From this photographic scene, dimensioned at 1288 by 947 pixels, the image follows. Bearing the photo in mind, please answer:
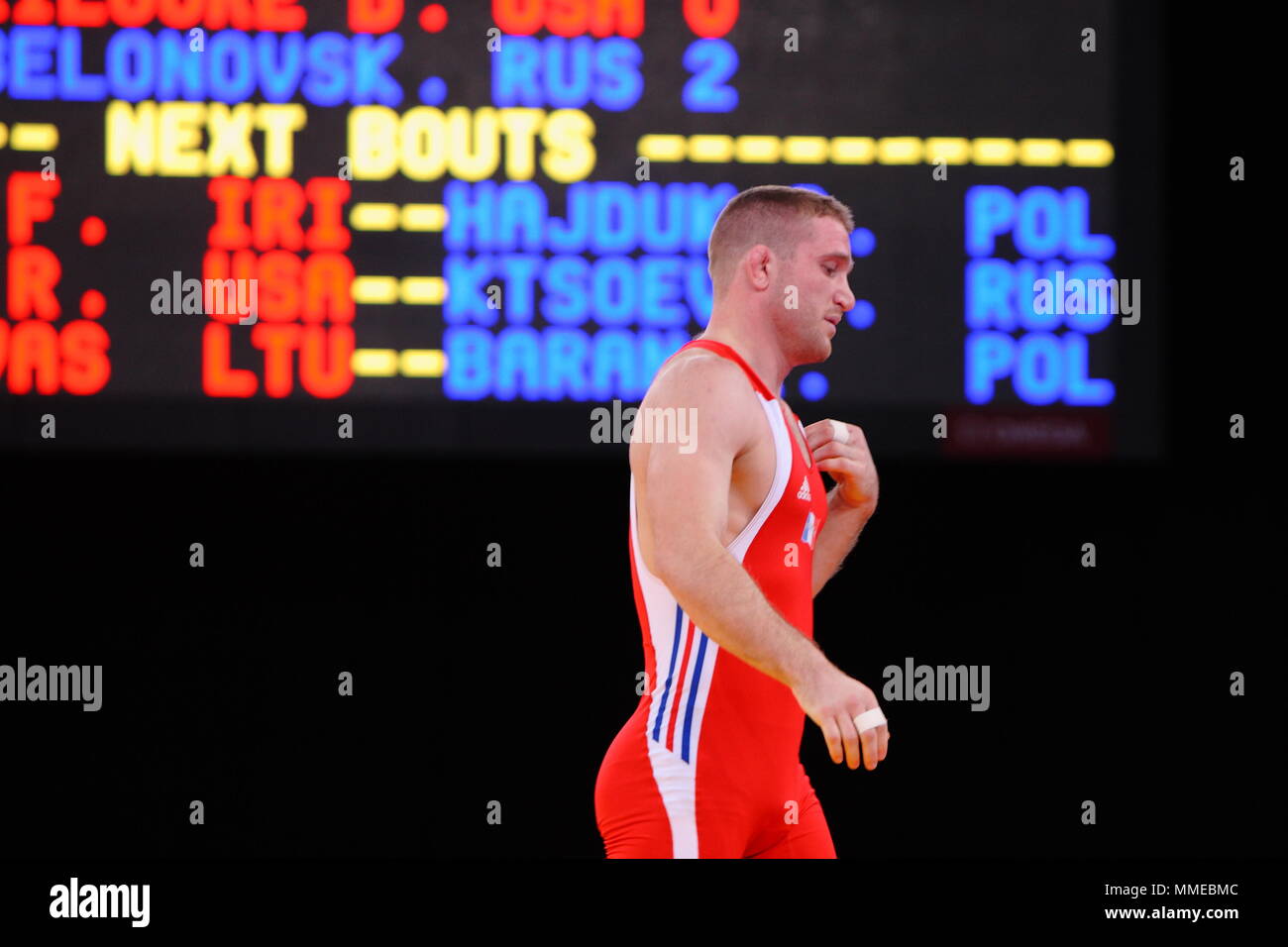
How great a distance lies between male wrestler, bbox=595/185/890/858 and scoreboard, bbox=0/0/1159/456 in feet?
3.96

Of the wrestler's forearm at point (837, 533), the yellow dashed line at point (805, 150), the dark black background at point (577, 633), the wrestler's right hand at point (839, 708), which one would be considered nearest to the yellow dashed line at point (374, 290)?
A: the dark black background at point (577, 633)

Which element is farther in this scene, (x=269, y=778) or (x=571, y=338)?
(x=269, y=778)

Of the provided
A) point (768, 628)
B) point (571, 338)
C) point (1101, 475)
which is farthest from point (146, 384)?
point (1101, 475)

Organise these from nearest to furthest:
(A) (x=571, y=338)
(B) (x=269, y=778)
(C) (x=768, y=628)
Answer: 1. (C) (x=768, y=628)
2. (A) (x=571, y=338)
3. (B) (x=269, y=778)

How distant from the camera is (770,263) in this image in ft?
8.45

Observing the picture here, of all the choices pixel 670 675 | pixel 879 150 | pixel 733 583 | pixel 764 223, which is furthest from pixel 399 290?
pixel 733 583

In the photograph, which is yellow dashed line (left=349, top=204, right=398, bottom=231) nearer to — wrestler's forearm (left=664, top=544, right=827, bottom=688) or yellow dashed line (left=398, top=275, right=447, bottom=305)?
yellow dashed line (left=398, top=275, right=447, bottom=305)

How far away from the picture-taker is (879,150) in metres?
3.90

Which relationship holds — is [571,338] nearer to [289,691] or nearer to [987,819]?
[289,691]

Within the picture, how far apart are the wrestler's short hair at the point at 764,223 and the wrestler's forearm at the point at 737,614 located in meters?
0.58

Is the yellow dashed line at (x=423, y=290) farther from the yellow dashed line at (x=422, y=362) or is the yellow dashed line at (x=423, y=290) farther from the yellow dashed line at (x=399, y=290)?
the yellow dashed line at (x=422, y=362)

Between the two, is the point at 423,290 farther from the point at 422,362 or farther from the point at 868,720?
the point at 868,720

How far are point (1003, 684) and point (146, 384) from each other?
2283 mm

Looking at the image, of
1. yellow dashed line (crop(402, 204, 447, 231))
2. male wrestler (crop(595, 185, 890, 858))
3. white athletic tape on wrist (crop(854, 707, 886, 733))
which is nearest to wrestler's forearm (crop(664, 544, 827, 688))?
male wrestler (crop(595, 185, 890, 858))
